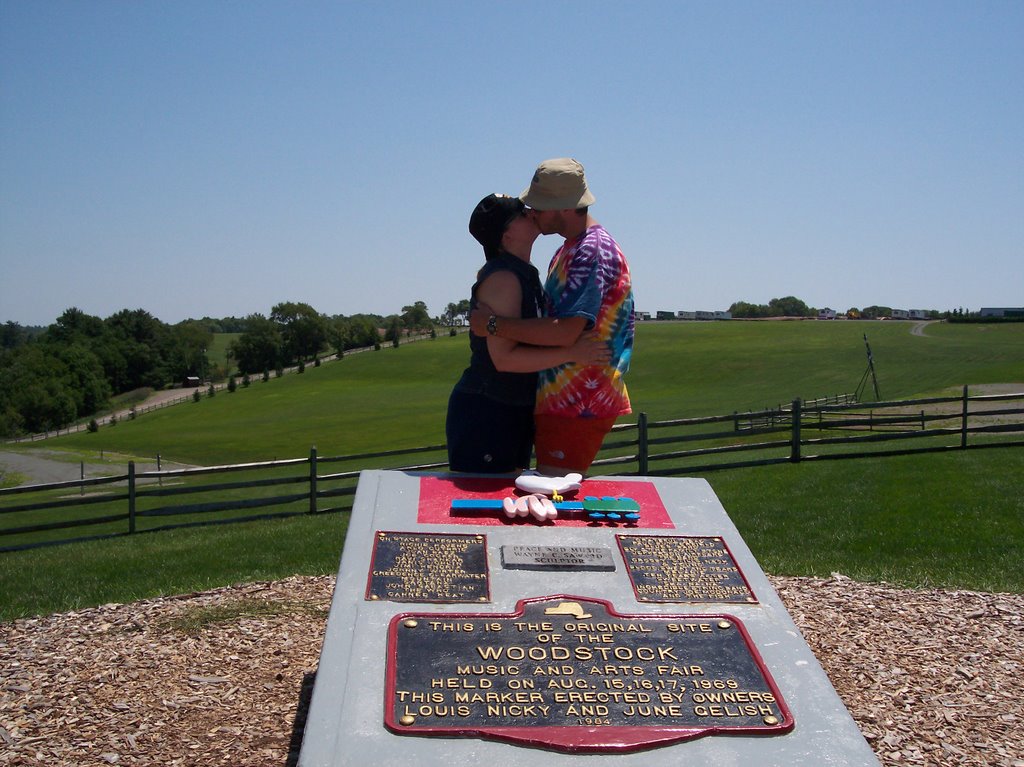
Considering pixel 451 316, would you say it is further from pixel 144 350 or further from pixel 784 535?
pixel 784 535

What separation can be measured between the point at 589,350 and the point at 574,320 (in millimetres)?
200

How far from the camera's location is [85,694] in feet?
17.3

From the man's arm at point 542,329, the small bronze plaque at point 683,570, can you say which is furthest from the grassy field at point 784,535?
the man's arm at point 542,329

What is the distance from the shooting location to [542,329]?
4.57 meters

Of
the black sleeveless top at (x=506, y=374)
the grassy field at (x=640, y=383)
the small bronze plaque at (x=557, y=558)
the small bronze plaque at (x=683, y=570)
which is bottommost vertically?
the grassy field at (x=640, y=383)

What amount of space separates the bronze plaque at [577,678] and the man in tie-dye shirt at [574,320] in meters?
1.15

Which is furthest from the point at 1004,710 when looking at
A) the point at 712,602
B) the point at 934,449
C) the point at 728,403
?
the point at 728,403

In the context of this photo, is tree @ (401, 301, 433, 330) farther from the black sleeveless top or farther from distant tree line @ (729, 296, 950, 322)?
the black sleeveless top

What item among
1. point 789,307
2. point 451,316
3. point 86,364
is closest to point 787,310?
point 789,307

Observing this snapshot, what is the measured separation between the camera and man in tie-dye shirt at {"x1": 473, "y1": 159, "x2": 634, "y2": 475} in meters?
4.60

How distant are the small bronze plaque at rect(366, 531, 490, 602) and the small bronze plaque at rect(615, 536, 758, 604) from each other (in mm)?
689

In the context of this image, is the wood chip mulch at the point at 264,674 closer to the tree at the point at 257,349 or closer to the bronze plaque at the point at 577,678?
the bronze plaque at the point at 577,678

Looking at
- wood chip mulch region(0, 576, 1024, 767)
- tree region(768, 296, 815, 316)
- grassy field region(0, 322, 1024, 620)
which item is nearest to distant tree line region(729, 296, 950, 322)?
tree region(768, 296, 815, 316)

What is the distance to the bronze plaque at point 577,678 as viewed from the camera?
10.9 feet
